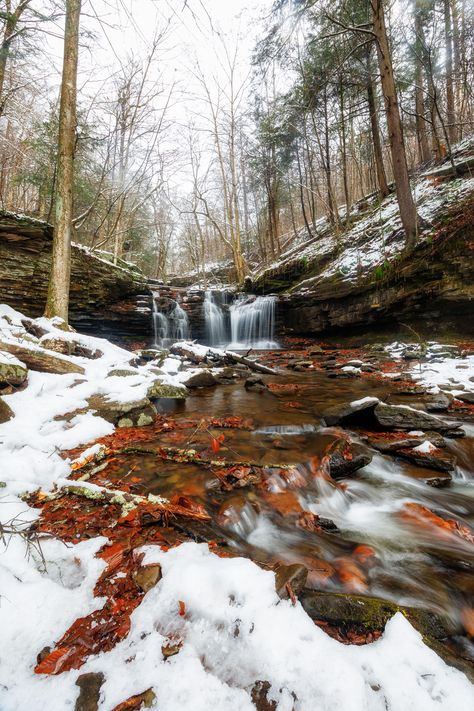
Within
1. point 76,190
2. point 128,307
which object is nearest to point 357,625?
point 128,307

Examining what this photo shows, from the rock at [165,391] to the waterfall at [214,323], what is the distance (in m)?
9.64

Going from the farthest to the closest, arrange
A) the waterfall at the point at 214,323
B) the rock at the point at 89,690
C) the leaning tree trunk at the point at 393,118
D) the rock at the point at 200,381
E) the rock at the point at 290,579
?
the waterfall at the point at 214,323 → the leaning tree trunk at the point at 393,118 → the rock at the point at 200,381 → the rock at the point at 290,579 → the rock at the point at 89,690

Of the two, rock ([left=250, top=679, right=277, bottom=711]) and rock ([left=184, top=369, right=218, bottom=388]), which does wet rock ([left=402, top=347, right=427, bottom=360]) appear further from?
rock ([left=250, top=679, right=277, bottom=711])

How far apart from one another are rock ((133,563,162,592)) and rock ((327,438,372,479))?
1999mm

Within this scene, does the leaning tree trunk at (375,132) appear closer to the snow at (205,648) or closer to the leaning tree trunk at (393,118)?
the leaning tree trunk at (393,118)

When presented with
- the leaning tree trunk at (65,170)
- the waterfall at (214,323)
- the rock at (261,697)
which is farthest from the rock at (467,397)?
the waterfall at (214,323)

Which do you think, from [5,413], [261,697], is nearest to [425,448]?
[261,697]

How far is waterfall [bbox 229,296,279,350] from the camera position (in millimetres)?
14133

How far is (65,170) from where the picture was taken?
665 cm

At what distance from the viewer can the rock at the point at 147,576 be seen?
4.63 ft

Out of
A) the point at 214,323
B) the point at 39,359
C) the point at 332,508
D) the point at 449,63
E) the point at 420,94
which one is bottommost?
the point at 332,508

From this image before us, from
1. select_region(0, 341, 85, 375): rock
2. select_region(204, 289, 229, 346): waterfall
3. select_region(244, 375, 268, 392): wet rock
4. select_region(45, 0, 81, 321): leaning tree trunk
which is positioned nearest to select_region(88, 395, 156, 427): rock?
select_region(0, 341, 85, 375): rock

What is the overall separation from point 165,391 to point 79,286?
22.7 ft

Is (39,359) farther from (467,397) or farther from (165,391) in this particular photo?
(467,397)
